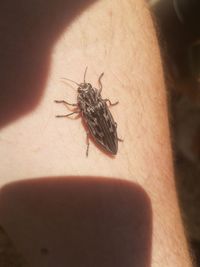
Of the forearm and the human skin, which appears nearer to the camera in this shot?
the human skin

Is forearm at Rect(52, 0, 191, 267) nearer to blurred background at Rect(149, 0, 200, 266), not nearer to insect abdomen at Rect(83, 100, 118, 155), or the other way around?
insect abdomen at Rect(83, 100, 118, 155)

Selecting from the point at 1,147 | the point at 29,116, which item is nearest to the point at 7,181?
the point at 1,147

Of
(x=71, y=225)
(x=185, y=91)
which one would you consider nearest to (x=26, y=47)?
(x=71, y=225)

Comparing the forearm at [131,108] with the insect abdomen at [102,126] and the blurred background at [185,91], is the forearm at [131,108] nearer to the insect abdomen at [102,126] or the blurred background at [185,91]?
the insect abdomen at [102,126]

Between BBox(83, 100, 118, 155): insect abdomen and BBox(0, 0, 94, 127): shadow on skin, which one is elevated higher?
BBox(0, 0, 94, 127): shadow on skin

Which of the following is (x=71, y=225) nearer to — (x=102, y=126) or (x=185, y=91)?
(x=102, y=126)

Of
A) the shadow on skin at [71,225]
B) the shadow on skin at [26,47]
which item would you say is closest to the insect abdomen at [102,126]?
the shadow on skin at [71,225]

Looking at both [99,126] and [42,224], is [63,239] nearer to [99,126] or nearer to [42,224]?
[42,224]

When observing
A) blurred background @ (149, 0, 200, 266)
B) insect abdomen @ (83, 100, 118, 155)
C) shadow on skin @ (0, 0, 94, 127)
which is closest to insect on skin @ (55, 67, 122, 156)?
insect abdomen @ (83, 100, 118, 155)
